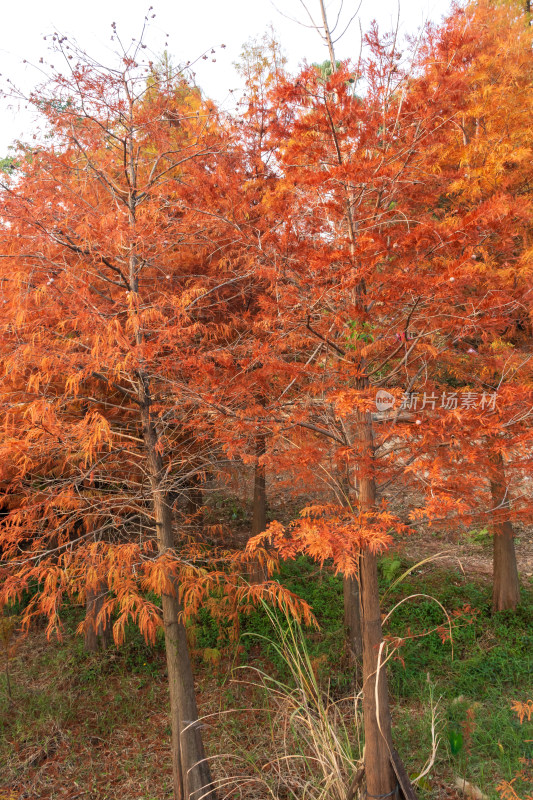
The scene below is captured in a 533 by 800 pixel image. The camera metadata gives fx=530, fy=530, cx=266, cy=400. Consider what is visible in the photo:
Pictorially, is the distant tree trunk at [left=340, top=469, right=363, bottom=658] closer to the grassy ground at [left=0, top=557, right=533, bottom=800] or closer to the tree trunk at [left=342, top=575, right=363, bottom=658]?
the tree trunk at [left=342, top=575, right=363, bottom=658]

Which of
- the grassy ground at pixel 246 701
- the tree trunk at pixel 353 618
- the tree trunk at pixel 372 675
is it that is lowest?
the grassy ground at pixel 246 701

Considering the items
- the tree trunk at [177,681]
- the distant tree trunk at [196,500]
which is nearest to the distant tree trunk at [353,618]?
the distant tree trunk at [196,500]

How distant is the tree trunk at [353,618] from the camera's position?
8.55 meters

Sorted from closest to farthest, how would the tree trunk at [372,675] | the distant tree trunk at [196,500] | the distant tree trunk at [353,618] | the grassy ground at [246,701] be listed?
1. the tree trunk at [372,675]
2. the grassy ground at [246,701]
3. the distant tree trunk at [196,500]
4. the distant tree trunk at [353,618]

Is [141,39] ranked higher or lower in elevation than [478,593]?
higher

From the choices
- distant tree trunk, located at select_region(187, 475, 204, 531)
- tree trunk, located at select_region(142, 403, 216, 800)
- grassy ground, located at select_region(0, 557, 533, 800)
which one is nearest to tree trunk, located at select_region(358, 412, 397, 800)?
grassy ground, located at select_region(0, 557, 533, 800)

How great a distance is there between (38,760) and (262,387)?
6005 millimetres

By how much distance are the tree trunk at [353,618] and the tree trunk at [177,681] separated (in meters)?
3.18

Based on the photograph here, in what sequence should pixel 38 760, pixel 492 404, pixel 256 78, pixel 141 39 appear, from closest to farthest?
pixel 492 404 → pixel 141 39 → pixel 38 760 → pixel 256 78

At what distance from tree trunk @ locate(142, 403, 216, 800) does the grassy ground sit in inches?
18.0

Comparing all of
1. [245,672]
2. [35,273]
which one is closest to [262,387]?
[35,273]

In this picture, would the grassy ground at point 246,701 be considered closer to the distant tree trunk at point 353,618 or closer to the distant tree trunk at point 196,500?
the distant tree trunk at point 353,618

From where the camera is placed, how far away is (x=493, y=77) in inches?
298

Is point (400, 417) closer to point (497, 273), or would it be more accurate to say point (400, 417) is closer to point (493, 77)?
point (497, 273)
